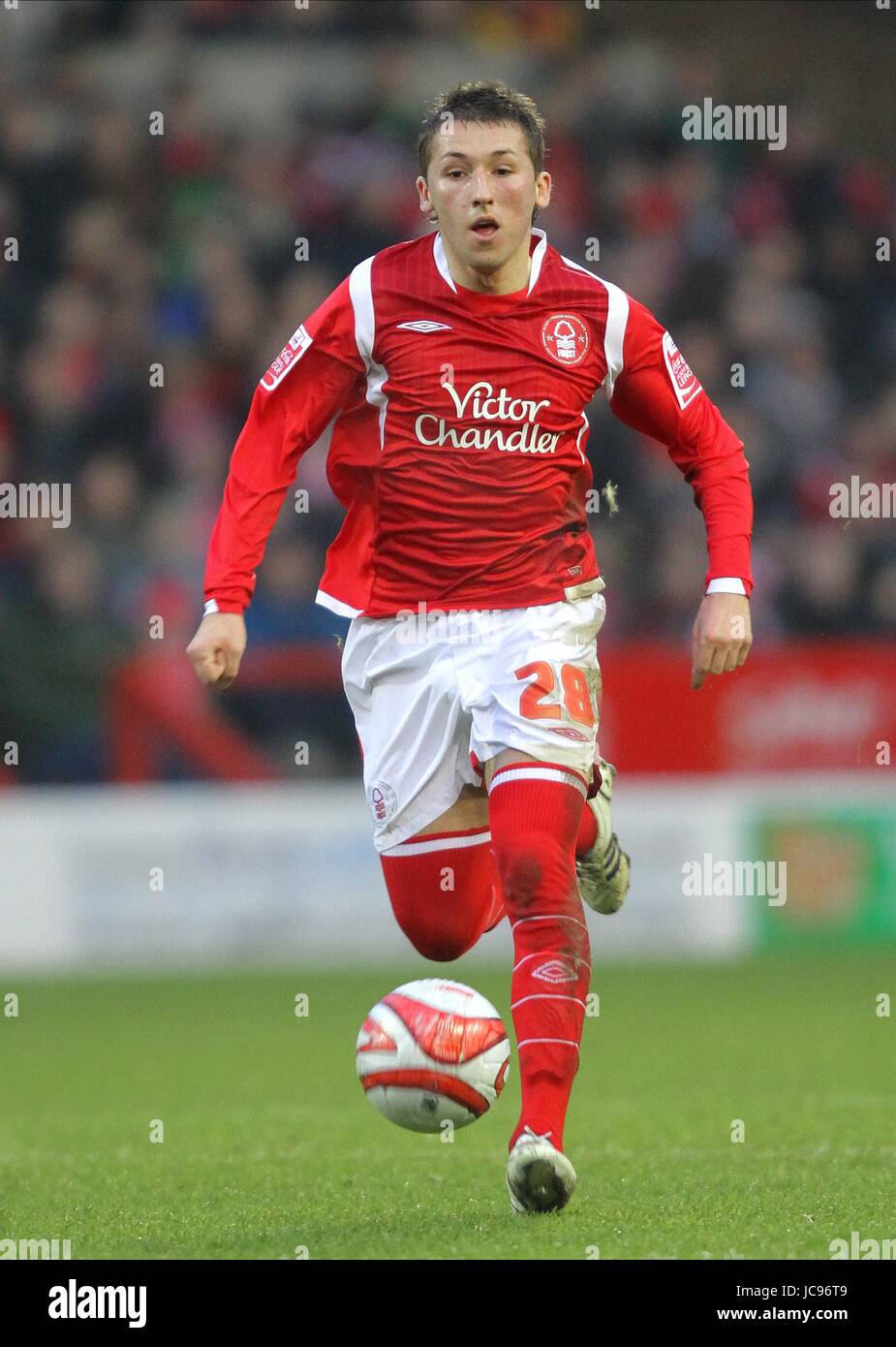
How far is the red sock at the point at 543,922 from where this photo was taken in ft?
15.8

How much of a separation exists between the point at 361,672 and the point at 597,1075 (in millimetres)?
3040

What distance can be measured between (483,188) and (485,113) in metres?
0.20

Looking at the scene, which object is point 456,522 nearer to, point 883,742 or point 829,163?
point 883,742

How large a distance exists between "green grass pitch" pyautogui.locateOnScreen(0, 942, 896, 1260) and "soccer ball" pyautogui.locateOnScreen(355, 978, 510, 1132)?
229mm

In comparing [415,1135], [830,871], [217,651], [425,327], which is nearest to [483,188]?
[425,327]

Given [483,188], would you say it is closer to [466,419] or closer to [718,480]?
[466,419]

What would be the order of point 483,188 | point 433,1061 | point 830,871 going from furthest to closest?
point 830,871
point 483,188
point 433,1061

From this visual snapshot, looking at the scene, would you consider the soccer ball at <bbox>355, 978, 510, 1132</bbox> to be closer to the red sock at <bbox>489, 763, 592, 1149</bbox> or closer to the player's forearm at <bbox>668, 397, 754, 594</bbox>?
the red sock at <bbox>489, 763, 592, 1149</bbox>

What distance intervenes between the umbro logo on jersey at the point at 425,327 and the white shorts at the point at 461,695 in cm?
69

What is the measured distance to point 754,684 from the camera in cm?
1252

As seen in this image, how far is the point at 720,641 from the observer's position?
16.5ft

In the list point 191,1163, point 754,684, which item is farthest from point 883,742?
point 191,1163

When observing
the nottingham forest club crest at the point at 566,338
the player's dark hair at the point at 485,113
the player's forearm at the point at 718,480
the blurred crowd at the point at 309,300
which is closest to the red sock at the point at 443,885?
the player's forearm at the point at 718,480

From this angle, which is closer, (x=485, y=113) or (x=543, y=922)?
(x=543, y=922)
